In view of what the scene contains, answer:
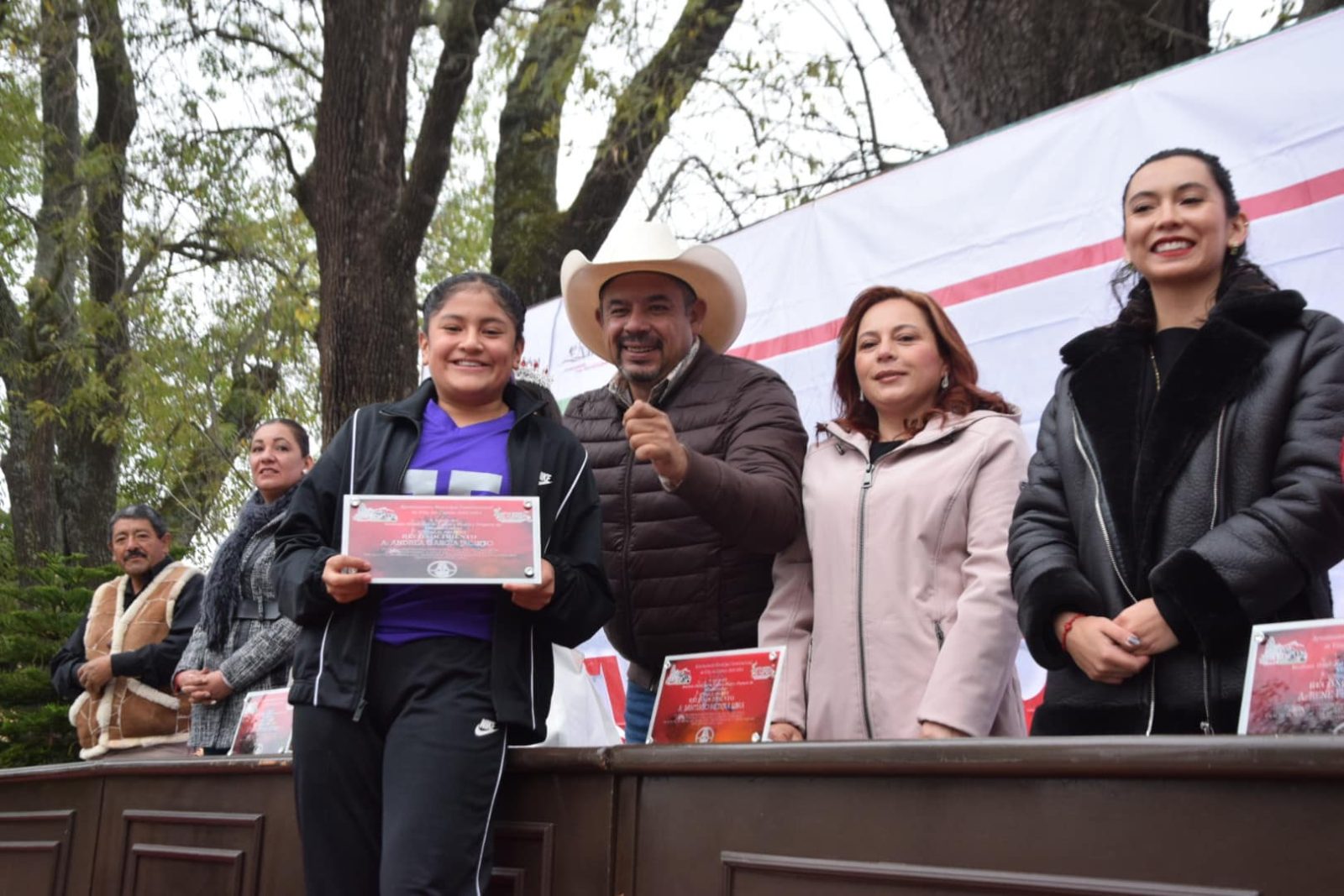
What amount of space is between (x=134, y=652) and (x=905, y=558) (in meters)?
3.50

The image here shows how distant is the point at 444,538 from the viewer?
2396 millimetres

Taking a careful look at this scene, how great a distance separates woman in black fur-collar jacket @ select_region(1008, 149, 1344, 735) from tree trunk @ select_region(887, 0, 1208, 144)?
85.6 inches

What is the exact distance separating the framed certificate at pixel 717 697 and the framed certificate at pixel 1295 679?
0.84 m

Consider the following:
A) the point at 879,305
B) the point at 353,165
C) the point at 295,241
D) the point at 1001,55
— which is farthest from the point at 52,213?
the point at 879,305

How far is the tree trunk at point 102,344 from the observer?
10.5 metres

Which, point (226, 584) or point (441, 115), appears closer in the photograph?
point (226, 584)

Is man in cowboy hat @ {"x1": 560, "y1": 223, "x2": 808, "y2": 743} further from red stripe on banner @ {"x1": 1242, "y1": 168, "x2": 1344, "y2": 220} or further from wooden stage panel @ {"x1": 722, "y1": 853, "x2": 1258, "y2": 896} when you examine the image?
red stripe on banner @ {"x1": 1242, "y1": 168, "x2": 1344, "y2": 220}

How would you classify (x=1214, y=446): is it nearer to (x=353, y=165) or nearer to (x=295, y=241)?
(x=353, y=165)

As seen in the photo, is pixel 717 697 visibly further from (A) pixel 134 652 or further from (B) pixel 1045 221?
(A) pixel 134 652

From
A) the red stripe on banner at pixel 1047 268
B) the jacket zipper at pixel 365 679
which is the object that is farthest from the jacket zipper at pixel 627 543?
the red stripe on banner at pixel 1047 268

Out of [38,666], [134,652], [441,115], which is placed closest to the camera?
[134,652]

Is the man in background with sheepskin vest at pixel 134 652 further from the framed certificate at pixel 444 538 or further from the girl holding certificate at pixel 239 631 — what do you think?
the framed certificate at pixel 444 538

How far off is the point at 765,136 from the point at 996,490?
5466 mm

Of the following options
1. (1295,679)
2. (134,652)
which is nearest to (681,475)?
(1295,679)
